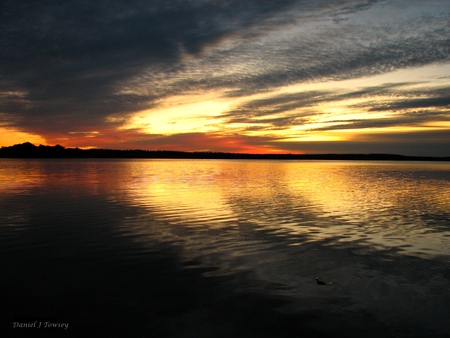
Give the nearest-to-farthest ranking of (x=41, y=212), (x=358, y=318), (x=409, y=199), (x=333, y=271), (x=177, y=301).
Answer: (x=358, y=318), (x=177, y=301), (x=333, y=271), (x=41, y=212), (x=409, y=199)

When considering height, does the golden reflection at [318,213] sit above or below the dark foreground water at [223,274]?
above

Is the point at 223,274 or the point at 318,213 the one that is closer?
the point at 223,274

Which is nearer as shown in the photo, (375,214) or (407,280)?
(407,280)

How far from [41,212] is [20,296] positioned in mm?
12695

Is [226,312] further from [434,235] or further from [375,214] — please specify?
[375,214]

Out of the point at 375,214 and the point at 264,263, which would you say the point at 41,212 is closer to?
the point at 264,263

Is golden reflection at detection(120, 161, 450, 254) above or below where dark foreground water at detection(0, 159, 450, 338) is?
above

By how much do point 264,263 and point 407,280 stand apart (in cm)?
406

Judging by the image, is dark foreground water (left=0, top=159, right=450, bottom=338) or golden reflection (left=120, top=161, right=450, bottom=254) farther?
golden reflection (left=120, top=161, right=450, bottom=254)

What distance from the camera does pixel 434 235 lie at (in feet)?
48.2

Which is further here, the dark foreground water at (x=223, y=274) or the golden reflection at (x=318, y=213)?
the golden reflection at (x=318, y=213)

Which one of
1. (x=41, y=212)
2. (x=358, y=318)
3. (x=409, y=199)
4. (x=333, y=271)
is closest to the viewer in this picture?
(x=358, y=318)

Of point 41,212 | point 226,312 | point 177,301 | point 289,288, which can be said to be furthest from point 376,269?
point 41,212

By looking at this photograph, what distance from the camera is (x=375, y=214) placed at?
19.7 metres
